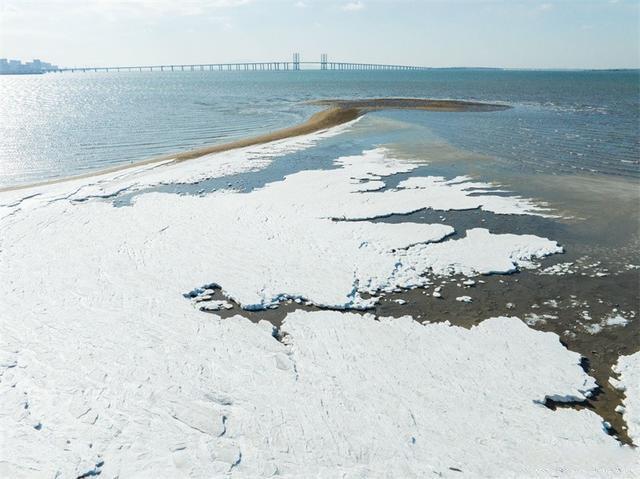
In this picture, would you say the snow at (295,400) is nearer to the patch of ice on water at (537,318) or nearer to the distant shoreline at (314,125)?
the patch of ice on water at (537,318)

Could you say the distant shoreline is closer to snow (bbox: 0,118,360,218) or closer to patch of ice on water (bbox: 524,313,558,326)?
snow (bbox: 0,118,360,218)

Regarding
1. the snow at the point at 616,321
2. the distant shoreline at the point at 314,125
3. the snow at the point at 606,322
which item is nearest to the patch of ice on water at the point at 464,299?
the snow at the point at 606,322

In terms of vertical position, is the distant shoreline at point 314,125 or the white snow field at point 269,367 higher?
the distant shoreline at point 314,125

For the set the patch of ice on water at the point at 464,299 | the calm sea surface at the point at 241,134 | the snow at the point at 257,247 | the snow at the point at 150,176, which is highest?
the calm sea surface at the point at 241,134

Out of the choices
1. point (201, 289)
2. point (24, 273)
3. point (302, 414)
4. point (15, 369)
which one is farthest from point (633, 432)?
point (24, 273)

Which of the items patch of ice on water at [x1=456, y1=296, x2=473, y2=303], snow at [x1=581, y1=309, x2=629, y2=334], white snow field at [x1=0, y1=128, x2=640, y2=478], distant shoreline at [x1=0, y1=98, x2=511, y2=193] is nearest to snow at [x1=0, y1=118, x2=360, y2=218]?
distant shoreline at [x1=0, y1=98, x2=511, y2=193]

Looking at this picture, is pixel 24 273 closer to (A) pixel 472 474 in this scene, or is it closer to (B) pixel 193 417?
(B) pixel 193 417

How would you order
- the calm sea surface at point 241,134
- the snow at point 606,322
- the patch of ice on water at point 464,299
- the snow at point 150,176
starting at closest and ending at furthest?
the snow at point 606,322
the patch of ice on water at point 464,299
the snow at point 150,176
the calm sea surface at point 241,134
